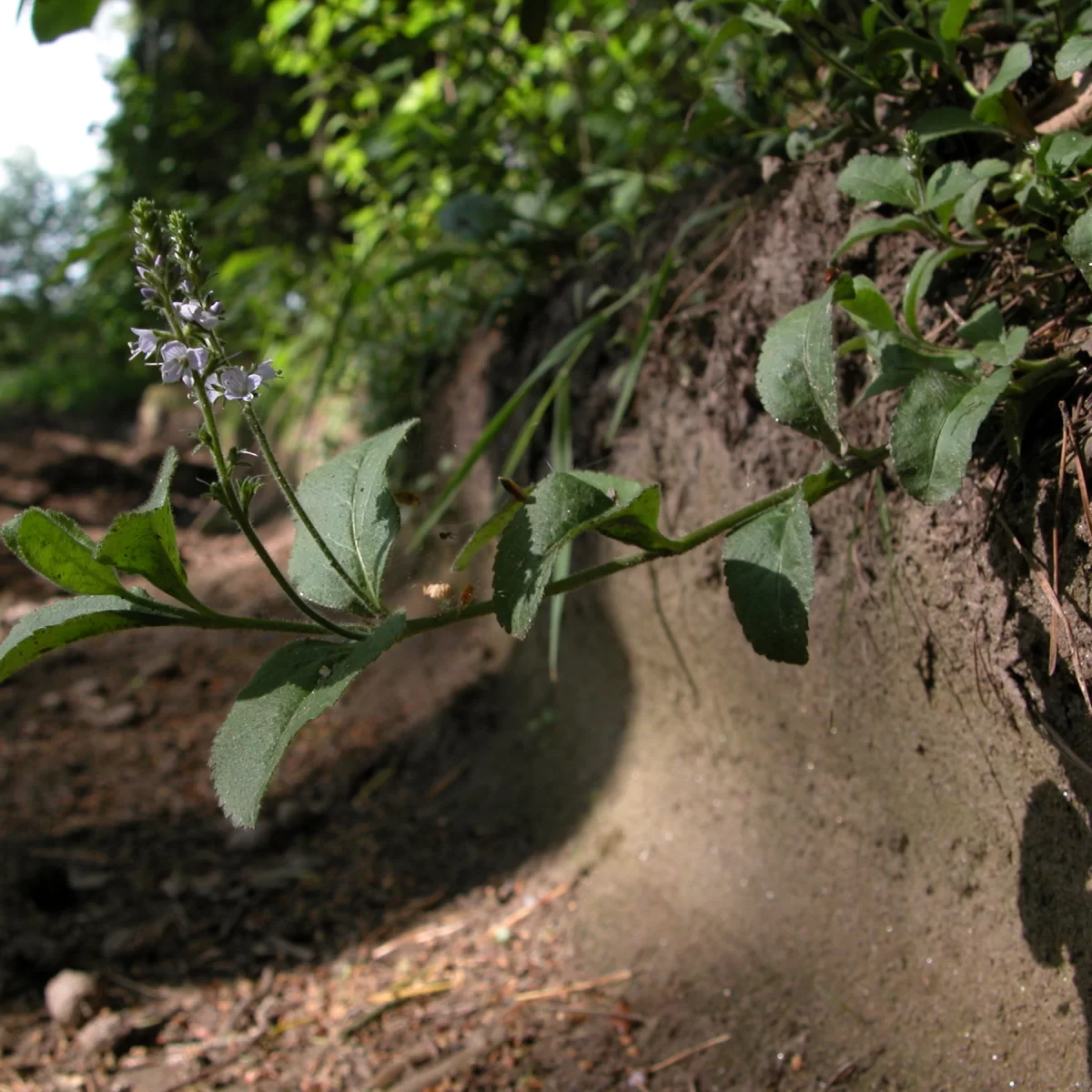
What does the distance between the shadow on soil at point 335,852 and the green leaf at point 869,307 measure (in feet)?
3.12

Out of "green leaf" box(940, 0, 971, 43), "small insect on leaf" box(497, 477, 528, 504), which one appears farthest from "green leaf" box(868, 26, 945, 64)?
"small insect on leaf" box(497, 477, 528, 504)

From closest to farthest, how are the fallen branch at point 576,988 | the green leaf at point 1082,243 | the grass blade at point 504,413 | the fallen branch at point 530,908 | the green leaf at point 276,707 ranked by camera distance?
the green leaf at point 276,707 → the green leaf at point 1082,243 → the fallen branch at point 576,988 → the grass blade at point 504,413 → the fallen branch at point 530,908

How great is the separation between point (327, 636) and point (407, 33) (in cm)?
212

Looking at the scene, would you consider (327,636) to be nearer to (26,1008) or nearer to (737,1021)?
(737,1021)

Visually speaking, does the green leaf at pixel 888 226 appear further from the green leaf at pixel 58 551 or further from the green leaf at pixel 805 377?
the green leaf at pixel 58 551

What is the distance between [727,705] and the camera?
156 cm

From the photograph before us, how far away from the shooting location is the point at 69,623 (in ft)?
2.87

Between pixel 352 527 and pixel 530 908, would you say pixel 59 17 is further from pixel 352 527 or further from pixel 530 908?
pixel 530 908

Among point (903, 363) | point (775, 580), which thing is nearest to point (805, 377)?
point (903, 363)

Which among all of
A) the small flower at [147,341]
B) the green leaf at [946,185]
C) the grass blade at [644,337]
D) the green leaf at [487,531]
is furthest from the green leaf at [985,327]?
the small flower at [147,341]

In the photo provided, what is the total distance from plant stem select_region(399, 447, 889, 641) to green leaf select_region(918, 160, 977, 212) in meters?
0.26

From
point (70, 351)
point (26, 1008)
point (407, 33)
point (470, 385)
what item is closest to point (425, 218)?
point (407, 33)

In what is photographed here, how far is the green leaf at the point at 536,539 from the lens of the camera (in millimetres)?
861

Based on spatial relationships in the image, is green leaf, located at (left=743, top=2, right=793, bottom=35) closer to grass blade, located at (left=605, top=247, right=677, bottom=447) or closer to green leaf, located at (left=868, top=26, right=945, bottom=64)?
green leaf, located at (left=868, top=26, right=945, bottom=64)
